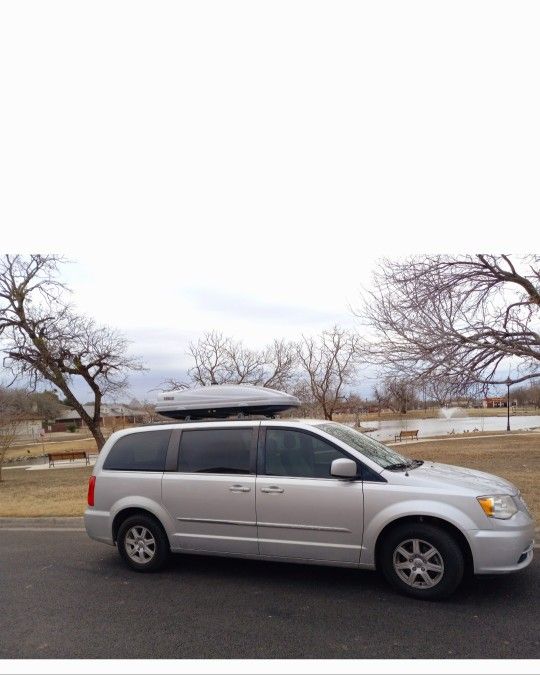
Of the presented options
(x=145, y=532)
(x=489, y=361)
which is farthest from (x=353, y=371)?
(x=145, y=532)

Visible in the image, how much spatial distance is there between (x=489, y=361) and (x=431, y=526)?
9856 mm

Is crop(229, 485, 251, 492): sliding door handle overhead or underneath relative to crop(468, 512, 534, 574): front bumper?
overhead

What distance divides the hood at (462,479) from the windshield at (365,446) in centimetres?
25

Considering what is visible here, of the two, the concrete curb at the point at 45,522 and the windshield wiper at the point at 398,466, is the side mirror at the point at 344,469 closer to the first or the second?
the windshield wiper at the point at 398,466

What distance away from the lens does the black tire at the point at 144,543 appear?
5570 mm

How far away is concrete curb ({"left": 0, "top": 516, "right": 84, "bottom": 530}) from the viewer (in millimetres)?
8258

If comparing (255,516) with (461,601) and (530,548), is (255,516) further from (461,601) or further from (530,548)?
(530,548)

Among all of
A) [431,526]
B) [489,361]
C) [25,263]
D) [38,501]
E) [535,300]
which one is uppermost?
[25,263]

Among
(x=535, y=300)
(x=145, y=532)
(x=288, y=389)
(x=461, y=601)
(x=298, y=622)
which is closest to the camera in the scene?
(x=298, y=622)

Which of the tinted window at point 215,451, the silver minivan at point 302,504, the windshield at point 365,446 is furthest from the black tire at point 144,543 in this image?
the windshield at point 365,446

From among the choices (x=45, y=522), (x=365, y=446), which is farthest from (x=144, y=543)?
(x=45, y=522)

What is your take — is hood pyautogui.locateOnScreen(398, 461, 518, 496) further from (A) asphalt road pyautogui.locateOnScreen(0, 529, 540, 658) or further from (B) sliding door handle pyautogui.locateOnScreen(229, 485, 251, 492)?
(B) sliding door handle pyautogui.locateOnScreen(229, 485, 251, 492)

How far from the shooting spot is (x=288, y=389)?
3167 centimetres

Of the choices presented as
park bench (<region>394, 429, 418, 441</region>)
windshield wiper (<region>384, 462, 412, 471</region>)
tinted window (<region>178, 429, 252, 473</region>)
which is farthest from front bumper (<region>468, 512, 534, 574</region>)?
park bench (<region>394, 429, 418, 441</region>)
